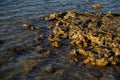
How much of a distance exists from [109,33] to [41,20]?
4272 millimetres

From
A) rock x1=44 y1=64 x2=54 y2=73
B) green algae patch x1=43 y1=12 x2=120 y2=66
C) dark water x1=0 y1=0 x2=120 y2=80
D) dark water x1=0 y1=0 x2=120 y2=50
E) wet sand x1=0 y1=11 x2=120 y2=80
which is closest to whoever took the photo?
wet sand x1=0 y1=11 x2=120 y2=80

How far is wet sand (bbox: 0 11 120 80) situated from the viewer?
912 cm

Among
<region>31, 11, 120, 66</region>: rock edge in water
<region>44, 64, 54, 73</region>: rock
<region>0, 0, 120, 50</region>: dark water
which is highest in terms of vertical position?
<region>0, 0, 120, 50</region>: dark water

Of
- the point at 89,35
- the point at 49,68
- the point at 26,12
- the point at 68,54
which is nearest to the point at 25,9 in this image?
the point at 26,12

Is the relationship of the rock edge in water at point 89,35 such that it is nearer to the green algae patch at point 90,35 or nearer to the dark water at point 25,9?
the green algae patch at point 90,35

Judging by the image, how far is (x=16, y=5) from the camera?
16312mm

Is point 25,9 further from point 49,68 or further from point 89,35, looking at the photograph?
point 49,68

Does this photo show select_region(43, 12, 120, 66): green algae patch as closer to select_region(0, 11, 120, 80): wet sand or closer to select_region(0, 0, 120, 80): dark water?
select_region(0, 11, 120, 80): wet sand

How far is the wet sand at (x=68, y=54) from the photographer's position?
9117 mm

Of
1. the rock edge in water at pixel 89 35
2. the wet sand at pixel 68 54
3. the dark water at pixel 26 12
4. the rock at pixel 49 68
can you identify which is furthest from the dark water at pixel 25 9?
the rock at pixel 49 68

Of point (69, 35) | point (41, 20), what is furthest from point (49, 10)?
point (69, 35)

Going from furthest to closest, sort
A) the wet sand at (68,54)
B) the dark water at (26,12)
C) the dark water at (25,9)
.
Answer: the dark water at (25,9), the dark water at (26,12), the wet sand at (68,54)

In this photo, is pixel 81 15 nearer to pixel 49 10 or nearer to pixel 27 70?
pixel 49 10

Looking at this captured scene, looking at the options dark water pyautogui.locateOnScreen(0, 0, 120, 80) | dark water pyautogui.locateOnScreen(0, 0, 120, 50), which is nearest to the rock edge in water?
dark water pyautogui.locateOnScreen(0, 0, 120, 80)
